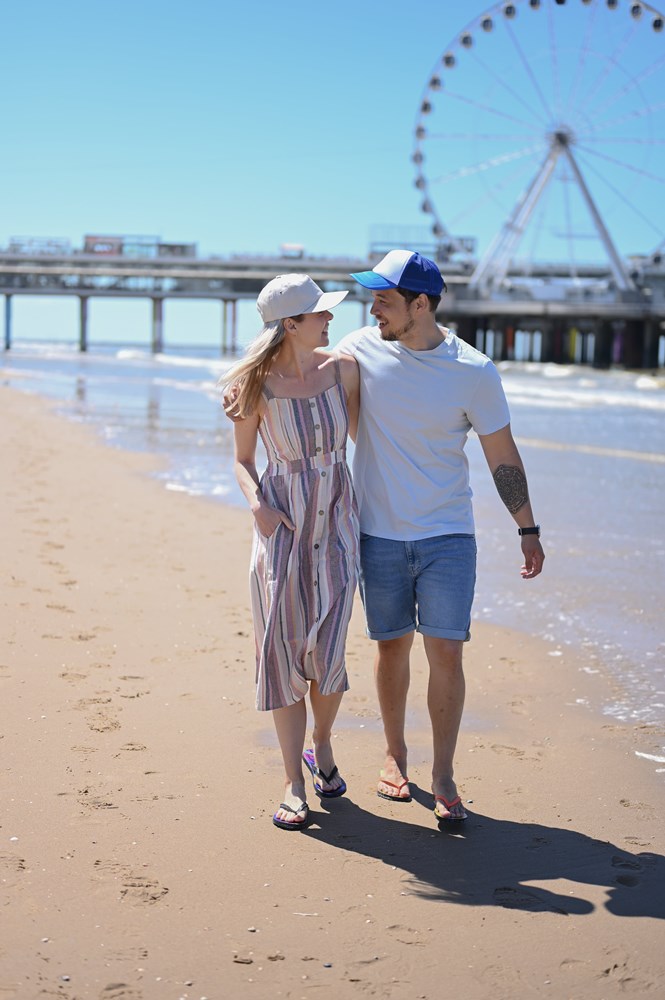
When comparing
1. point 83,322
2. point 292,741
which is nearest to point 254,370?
point 292,741

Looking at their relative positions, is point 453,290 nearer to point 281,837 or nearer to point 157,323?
point 157,323

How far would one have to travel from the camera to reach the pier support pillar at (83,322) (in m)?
58.7

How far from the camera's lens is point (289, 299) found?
3021 mm

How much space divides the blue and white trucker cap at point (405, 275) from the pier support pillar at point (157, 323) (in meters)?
56.3

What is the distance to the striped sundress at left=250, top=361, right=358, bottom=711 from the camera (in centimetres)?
305

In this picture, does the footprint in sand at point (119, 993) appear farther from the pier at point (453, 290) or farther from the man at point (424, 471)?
the pier at point (453, 290)

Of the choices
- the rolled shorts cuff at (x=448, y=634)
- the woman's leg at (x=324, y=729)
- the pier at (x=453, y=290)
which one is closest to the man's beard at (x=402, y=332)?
the rolled shorts cuff at (x=448, y=634)

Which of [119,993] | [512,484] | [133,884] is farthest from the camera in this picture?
[512,484]

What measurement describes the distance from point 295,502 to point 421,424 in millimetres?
387

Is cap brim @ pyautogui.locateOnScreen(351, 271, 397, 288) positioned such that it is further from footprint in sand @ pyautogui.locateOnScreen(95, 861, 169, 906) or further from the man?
footprint in sand @ pyautogui.locateOnScreen(95, 861, 169, 906)

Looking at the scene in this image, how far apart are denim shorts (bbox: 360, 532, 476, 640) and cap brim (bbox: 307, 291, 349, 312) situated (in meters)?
0.61

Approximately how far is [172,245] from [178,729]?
63.8 m

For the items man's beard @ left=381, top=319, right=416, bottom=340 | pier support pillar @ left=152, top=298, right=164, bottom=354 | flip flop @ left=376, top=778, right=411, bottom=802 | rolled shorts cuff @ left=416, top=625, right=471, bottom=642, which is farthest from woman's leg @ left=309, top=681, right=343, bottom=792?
pier support pillar @ left=152, top=298, right=164, bottom=354

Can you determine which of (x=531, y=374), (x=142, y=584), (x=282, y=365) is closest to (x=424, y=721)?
(x=282, y=365)
